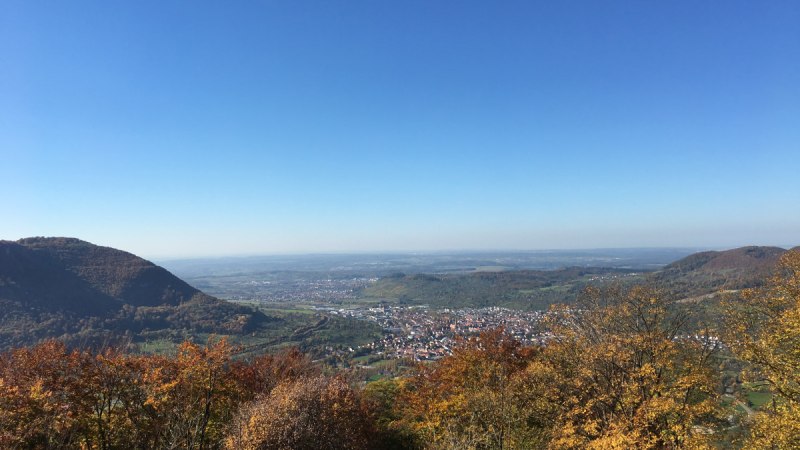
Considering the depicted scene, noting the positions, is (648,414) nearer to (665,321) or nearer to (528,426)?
(528,426)

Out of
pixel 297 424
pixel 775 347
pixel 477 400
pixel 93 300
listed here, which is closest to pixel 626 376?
pixel 775 347

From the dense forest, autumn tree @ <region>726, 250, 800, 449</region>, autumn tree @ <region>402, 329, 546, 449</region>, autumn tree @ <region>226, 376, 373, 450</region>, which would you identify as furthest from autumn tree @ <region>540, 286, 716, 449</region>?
autumn tree @ <region>226, 376, 373, 450</region>

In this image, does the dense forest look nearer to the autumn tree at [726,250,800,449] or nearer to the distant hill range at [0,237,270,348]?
the autumn tree at [726,250,800,449]

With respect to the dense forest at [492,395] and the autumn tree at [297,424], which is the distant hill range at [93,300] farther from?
the autumn tree at [297,424]

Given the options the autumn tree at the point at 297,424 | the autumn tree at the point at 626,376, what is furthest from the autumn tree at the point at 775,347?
the autumn tree at the point at 297,424

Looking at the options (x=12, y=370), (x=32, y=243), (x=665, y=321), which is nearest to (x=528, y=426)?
(x=665, y=321)
